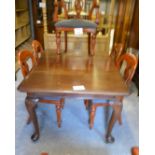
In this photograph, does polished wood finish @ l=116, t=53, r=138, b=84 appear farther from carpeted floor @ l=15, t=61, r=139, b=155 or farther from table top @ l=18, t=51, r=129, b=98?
carpeted floor @ l=15, t=61, r=139, b=155

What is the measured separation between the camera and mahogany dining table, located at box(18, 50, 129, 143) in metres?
1.28

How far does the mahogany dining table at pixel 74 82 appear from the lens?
128 cm

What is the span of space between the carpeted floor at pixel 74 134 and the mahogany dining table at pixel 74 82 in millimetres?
116

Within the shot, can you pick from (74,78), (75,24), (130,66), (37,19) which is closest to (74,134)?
(74,78)

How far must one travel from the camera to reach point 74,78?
145 centimetres

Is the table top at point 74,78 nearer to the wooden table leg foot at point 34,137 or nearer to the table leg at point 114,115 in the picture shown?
the table leg at point 114,115

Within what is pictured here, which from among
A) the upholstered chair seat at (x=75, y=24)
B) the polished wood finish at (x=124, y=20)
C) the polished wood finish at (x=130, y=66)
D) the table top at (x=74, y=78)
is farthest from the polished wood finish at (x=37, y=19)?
the polished wood finish at (x=130, y=66)

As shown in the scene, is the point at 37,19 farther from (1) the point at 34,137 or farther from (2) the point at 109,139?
(2) the point at 109,139

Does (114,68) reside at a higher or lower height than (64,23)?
lower
